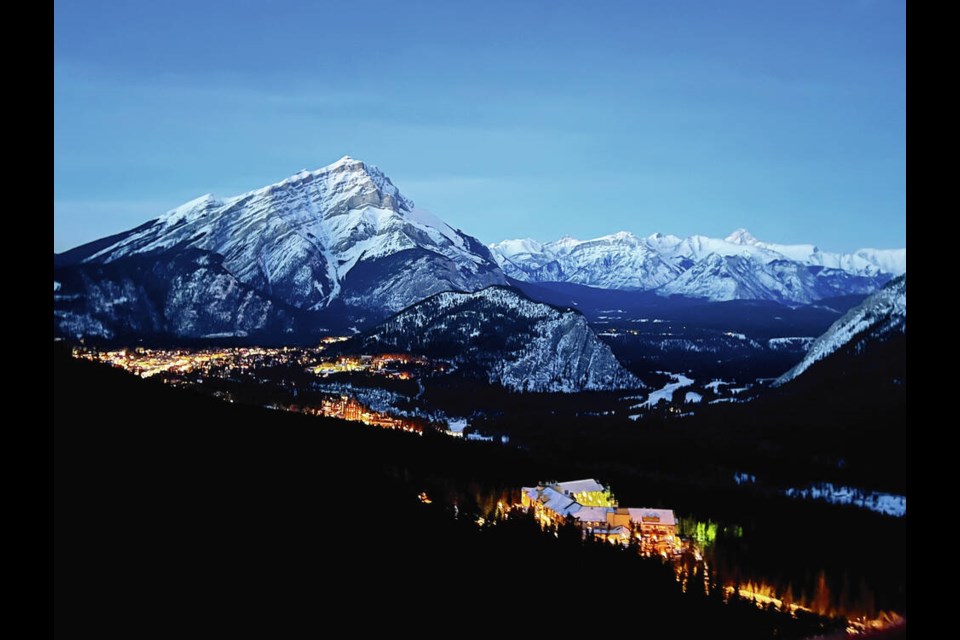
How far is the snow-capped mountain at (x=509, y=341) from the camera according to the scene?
156m

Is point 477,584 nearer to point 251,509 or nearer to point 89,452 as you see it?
point 251,509

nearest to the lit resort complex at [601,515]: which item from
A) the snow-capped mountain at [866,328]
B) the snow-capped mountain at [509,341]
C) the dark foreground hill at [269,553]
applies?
the dark foreground hill at [269,553]

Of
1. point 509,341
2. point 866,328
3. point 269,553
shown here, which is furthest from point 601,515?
point 866,328

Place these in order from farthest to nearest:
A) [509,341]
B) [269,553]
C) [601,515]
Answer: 1. [509,341]
2. [601,515]
3. [269,553]

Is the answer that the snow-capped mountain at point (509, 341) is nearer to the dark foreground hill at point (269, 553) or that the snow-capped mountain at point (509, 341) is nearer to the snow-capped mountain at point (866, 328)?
the snow-capped mountain at point (866, 328)

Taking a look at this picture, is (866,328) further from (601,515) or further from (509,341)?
(601,515)

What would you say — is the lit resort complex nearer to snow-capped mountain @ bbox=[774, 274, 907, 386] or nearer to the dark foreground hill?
the dark foreground hill

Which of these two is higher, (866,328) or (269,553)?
(866,328)

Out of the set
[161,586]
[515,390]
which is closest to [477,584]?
[161,586]

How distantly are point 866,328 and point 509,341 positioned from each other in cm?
7849

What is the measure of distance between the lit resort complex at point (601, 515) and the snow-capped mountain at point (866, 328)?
10323cm

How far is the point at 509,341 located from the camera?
168 meters

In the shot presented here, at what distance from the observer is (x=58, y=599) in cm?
2764
